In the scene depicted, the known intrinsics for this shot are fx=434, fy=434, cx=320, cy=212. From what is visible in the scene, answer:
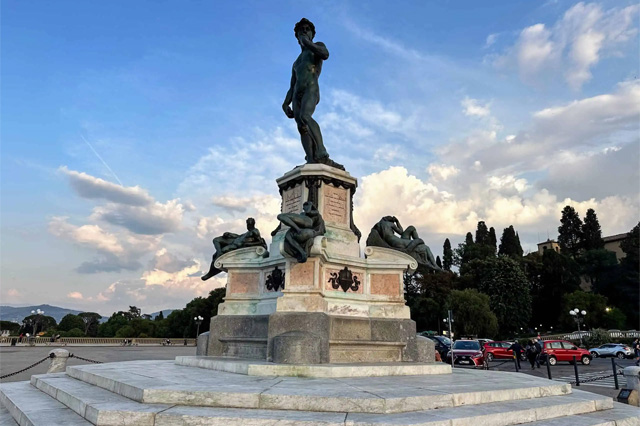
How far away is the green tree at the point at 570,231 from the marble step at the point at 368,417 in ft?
301

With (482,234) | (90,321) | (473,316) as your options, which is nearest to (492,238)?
(482,234)

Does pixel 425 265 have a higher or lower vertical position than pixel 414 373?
higher

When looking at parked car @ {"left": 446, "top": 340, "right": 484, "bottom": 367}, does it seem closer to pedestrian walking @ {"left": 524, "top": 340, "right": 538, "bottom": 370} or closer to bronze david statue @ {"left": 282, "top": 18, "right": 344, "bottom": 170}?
pedestrian walking @ {"left": 524, "top": 340, "right": 538, "bottom": 370}

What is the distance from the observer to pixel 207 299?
65.1m

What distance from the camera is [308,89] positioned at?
11.1m

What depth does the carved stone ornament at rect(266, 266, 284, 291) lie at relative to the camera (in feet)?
29.6

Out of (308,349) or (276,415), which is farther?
(308,349)

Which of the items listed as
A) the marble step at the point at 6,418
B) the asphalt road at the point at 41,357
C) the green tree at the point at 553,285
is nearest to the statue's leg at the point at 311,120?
the marble step at the point at 6,418

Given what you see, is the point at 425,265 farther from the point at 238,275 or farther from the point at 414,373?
the point at 238,275

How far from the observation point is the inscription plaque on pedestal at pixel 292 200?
33.2ft

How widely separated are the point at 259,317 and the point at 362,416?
16.5 ft

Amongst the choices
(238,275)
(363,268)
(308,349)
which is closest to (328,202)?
(363,268)

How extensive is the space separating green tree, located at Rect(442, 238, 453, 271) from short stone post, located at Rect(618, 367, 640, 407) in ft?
262

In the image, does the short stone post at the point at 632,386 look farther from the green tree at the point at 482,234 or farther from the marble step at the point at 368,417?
the green tree at the point at 482,234
